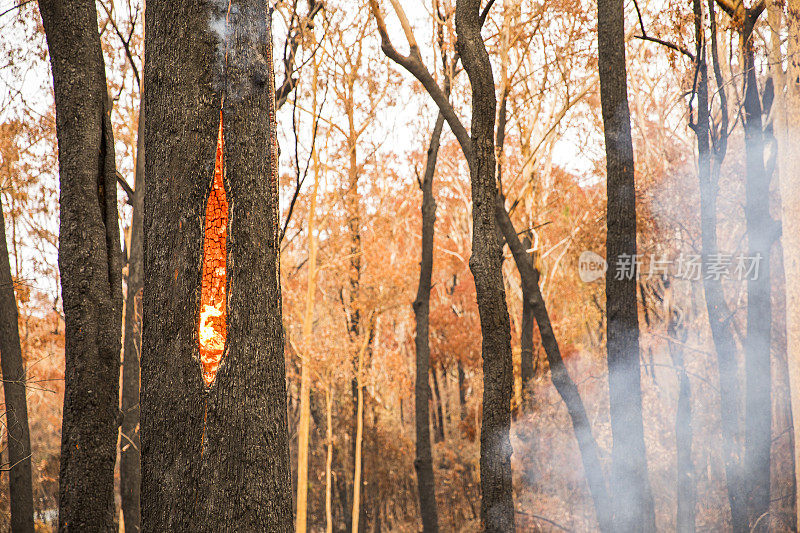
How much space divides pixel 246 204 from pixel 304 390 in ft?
35.9

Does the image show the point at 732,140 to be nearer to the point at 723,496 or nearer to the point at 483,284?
the point at 723,496

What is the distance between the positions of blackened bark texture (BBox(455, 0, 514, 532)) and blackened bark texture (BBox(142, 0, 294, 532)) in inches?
110

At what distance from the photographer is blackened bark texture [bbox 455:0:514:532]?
4527mm

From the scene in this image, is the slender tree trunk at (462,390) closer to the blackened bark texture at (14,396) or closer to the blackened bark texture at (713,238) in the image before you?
the blackened bark texture at (713,238)

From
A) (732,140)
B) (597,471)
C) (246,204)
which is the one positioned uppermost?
(732,140)

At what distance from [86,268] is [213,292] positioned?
2.22 m

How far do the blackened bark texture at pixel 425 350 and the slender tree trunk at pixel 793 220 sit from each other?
15.4ft

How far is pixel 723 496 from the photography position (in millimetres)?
11141

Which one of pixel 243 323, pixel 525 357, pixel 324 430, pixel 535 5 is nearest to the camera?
pixel 243 323

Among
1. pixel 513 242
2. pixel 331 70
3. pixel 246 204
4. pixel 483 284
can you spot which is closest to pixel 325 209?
pixel 331 70

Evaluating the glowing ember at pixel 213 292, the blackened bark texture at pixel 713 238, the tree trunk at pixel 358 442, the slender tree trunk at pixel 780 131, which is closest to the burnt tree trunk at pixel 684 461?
the blackened bark texture at pixel 713 238

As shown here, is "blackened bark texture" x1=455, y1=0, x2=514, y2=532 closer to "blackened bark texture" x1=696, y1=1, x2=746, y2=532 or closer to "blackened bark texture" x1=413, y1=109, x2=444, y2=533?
"blackened bark texture" x1=413, y1=109, x2=444, y2=533

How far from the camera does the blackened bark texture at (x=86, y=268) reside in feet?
11.5

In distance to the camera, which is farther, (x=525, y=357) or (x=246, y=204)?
(x=525, y=357)
